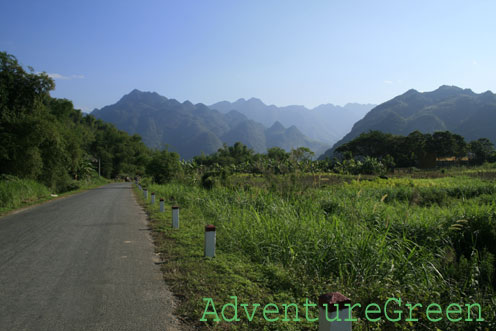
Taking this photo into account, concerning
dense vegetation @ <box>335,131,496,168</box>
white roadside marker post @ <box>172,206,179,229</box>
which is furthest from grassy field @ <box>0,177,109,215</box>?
dense vegetation @ <box>335,131,496,168</box>

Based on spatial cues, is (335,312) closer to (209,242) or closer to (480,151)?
(209,242)

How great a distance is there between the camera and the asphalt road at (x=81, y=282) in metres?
3.37

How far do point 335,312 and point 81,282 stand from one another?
406 cm

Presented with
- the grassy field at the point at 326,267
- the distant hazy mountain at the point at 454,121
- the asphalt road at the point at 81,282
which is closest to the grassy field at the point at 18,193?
the asphalt road at the point at 81,282

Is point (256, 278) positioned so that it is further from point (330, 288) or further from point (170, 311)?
point (170, 311)

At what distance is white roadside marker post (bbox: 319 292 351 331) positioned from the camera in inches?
89.7

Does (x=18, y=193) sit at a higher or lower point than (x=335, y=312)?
lower

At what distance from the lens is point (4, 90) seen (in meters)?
18.3

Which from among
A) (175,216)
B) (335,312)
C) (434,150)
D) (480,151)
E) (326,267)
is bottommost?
(326,267)

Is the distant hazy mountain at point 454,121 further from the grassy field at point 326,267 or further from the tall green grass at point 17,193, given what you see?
the grassy field at point 326,267

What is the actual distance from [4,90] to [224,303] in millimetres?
21960

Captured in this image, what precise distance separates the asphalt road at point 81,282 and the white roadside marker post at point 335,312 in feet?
6.14

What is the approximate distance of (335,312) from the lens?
228 cm

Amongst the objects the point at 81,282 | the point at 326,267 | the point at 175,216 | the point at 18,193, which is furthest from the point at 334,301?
the point at 18,193
